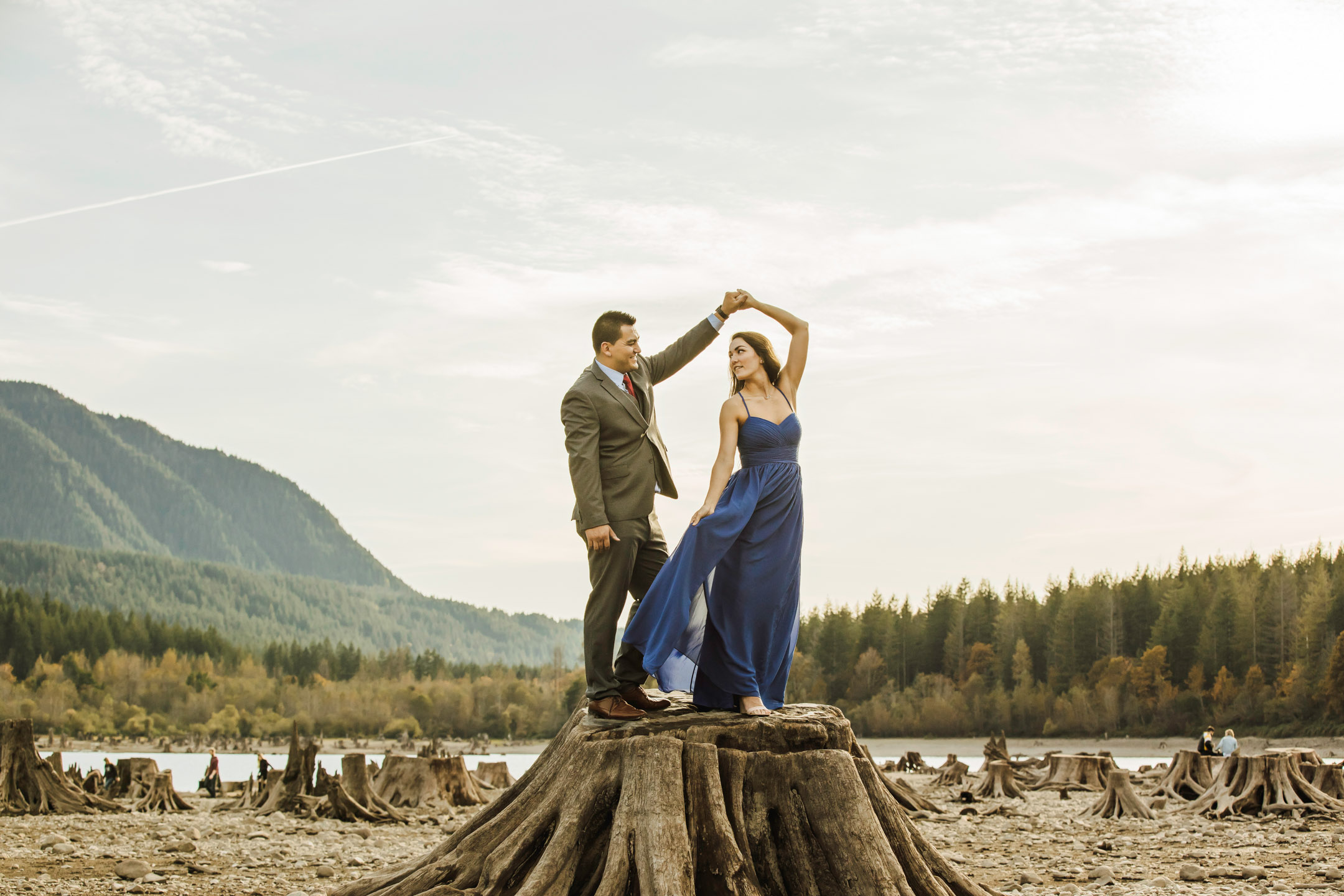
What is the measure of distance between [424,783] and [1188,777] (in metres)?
13.5

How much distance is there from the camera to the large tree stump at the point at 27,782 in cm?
1845

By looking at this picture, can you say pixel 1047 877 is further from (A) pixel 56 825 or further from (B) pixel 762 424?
(A) pixel 56 825

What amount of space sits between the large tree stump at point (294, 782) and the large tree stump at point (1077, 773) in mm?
16010

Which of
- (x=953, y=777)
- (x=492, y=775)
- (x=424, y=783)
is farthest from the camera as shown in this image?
(x=953, y=777)

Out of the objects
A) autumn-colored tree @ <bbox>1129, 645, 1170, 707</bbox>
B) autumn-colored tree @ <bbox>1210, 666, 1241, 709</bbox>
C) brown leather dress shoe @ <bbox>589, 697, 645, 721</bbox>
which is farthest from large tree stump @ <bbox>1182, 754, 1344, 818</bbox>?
autumn-colored tree @ <bbox>1129, 645, 1170, 707</bbox>

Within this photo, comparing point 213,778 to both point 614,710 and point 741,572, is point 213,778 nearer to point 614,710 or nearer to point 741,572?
point 614,710

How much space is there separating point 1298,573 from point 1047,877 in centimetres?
10595

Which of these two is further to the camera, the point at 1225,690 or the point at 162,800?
A: the point at 1225,690

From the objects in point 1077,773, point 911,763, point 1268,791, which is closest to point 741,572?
point 1268,791

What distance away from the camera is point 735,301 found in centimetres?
839

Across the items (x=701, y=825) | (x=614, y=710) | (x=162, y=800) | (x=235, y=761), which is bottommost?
(x=235, y=761)

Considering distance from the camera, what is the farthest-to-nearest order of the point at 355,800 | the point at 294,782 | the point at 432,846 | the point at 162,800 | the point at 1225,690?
the point at 1225,690, the point at 162,800, the point at 294,782, the point at 355,800, the point at 432,846

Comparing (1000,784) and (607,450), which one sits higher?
(607,450)

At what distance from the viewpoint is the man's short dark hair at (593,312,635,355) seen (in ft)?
26.0
